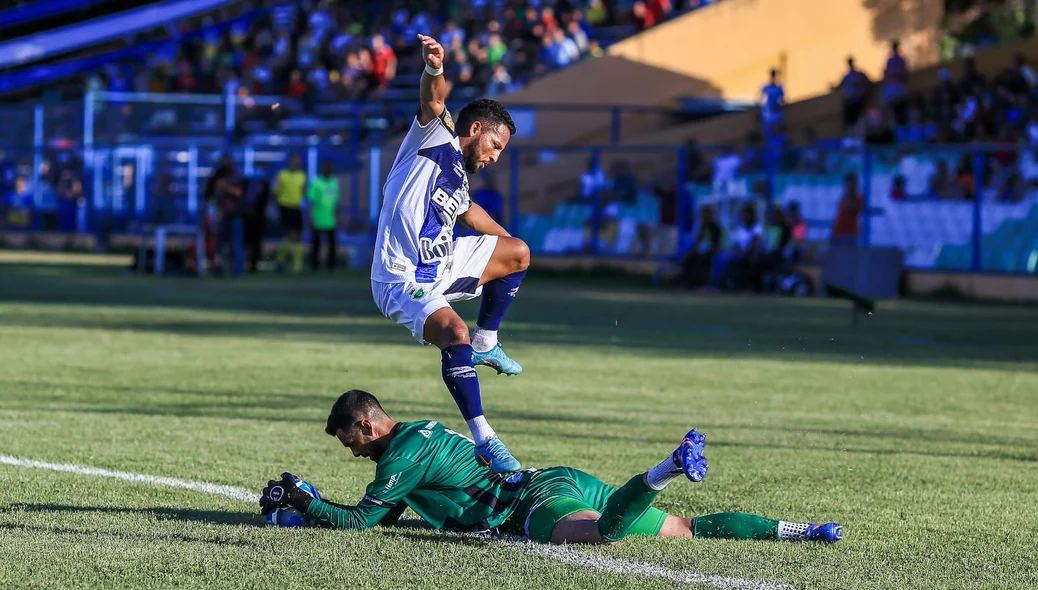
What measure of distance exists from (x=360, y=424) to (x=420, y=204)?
180 cm

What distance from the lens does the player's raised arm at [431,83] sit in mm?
7891

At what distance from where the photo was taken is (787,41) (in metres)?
36.2

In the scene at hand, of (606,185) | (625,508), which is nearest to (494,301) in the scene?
(625,508)

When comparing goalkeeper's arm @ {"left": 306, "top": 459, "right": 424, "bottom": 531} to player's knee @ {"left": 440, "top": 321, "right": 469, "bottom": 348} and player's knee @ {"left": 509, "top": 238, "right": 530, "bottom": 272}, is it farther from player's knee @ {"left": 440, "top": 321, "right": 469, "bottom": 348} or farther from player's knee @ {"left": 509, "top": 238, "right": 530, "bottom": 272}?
player's knee @ {"left": 509, "top": 238, "right": 530, "bottom": 272}

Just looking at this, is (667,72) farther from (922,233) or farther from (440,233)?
(440,233)

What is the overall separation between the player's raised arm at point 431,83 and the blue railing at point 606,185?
10.3 meters

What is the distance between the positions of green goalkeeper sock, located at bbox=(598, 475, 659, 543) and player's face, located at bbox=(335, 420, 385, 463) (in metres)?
1.03

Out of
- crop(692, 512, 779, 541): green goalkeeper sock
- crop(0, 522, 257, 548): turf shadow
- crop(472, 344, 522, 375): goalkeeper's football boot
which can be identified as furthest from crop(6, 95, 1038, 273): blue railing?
crop(692, 512, 779, 541): green goalkeeper sock

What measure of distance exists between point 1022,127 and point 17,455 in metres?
20.7

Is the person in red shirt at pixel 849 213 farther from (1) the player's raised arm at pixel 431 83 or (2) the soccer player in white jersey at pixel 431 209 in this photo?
(1) the player's raised arm at pixel 431 83

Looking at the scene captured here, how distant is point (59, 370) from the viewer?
1353 cm

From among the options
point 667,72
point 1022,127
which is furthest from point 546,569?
point 667,72

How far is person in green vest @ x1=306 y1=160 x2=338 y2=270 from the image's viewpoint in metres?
29.1

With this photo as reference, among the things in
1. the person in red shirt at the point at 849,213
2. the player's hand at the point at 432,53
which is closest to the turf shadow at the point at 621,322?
the person in red shirt at the point at 849,213
